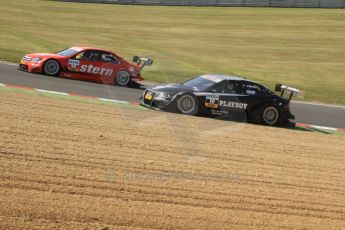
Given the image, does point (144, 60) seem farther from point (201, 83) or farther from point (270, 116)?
point (270, 116)

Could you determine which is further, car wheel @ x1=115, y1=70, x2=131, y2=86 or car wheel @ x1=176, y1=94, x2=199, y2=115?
car wheel @ x1=115, y1=70, x2=131, y2=86

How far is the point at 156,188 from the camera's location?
638 centimetres

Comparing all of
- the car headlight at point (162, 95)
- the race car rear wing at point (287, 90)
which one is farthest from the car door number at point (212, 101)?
the race car rear wing at point (287, 90)

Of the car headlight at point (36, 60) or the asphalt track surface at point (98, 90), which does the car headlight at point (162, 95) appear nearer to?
the asphalt track surface at point (98, 90)

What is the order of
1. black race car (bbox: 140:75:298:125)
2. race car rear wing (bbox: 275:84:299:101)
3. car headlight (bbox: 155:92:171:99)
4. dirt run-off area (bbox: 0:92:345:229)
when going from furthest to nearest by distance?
race car rear wing (bbox: 275:84:299:101)
black race car (bbox: 140:75:298:125)
car headlight (bbox: 155:92:171:99)
dirt run-off area (bbox: 0:92:345:229)

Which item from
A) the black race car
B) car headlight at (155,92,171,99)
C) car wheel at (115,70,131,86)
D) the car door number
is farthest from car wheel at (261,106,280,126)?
car wheel at (115,70,131,86)

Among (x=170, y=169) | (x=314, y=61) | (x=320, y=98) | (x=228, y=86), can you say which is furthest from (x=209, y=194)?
(x=314, y=61)

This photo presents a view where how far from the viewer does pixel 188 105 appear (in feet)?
44.6

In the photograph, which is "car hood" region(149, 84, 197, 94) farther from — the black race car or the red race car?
the red race car

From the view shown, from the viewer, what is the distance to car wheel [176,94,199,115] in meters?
13.5

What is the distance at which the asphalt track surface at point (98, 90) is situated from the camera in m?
15.5

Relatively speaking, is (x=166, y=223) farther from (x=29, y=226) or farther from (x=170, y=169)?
(x=170, y=169)

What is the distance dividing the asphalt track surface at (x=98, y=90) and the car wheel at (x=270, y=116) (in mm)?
1483

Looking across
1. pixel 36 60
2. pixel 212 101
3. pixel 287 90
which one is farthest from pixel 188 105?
pixel 36 60
